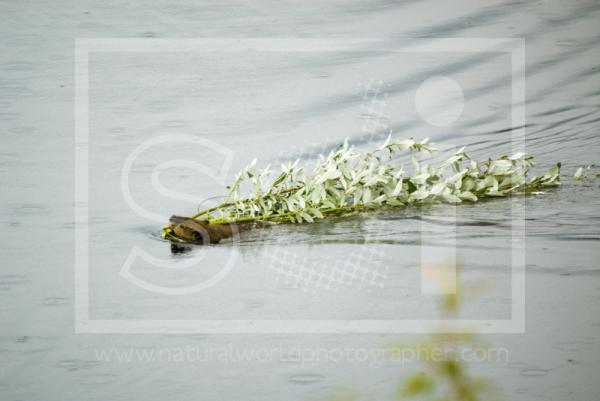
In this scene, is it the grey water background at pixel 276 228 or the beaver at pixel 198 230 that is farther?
the beaver at pixel 198 230

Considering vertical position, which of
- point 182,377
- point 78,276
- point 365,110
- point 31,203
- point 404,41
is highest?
point 404,41

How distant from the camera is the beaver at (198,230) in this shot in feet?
6.46

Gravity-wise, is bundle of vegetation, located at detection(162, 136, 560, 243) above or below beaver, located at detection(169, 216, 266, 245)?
above

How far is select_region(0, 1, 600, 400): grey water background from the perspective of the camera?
1444mm

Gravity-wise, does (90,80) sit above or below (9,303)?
above

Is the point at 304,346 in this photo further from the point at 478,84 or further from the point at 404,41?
the point at 404,41

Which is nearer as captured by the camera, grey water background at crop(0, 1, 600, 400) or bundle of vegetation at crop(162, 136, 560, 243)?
grey water background at crop(0, 1, 600, 400)

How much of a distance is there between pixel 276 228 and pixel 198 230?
0.18m

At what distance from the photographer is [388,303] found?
167cm

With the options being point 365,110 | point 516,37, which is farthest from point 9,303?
point 516,37

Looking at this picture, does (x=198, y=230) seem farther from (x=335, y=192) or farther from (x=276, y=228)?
(x=335, y=192)

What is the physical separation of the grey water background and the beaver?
0.13 ft

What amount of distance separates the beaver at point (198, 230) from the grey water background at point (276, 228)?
0.04 m

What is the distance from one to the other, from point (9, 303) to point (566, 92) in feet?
6.91
